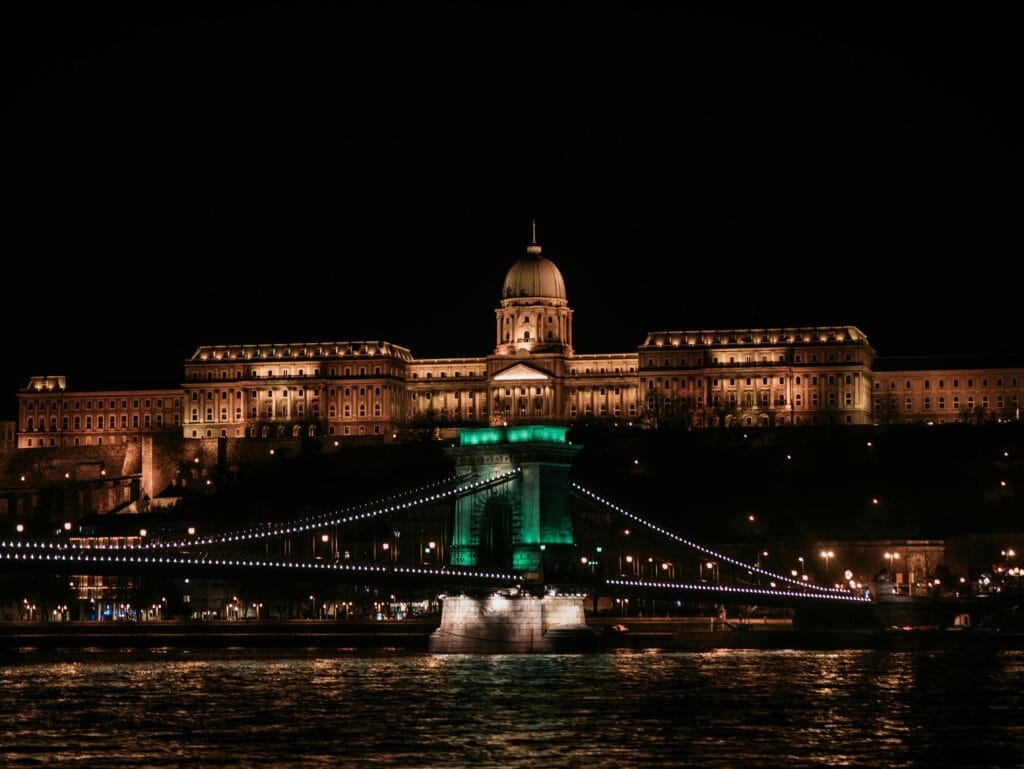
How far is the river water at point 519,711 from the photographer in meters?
47.6

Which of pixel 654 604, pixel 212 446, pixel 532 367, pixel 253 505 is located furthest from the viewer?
pixel 532 367

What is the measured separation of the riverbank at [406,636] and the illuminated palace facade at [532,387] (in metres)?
60.6

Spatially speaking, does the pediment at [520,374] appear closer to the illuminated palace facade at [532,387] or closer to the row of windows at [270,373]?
the illuminated palace facade at [532,387]

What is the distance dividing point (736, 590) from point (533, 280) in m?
93.2

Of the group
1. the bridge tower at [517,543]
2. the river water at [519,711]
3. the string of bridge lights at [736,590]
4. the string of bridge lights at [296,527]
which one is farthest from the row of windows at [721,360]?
the river water at [519,711]

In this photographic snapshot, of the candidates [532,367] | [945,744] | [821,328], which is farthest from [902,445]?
[945,744]

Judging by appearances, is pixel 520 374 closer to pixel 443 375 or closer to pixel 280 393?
pixel 443 375

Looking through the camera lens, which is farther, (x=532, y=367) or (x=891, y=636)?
(x=532, y=367)

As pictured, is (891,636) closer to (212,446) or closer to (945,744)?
(945,744)

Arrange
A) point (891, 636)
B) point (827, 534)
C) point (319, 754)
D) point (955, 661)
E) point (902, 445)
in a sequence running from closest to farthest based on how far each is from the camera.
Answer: point (319, 754) < point (955, 661) < point (891, 636) < point (827, 534) < point (902, 445)

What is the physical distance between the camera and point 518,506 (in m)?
79.2

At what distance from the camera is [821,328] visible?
160 metres

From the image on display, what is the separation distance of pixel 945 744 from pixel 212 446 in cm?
10766

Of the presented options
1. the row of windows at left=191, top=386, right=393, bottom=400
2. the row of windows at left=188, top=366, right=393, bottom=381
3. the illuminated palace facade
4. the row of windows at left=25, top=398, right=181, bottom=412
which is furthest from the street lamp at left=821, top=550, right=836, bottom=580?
the row of windows at left=25, top=398, right=181, bottom=412
